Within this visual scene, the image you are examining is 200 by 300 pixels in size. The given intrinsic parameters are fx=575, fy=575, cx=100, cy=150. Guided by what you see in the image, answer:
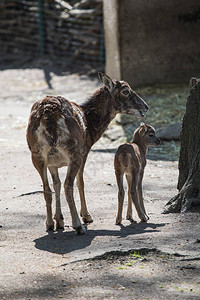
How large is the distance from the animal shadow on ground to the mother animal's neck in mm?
1216

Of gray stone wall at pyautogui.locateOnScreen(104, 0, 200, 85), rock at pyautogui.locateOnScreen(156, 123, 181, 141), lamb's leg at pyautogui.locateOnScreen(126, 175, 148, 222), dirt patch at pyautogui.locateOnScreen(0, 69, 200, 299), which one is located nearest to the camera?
dirt patch at pyautogui.locateOnScreen(0, 69, 200, 299)

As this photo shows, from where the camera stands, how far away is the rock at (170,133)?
34.2 ft

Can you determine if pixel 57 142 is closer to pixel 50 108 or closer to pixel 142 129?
pixel 50 108

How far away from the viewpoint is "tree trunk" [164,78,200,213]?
5.73 metres

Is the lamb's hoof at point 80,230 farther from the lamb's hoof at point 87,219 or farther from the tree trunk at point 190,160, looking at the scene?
the tree trunk at point 190,160

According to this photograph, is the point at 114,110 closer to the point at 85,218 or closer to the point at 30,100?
the point at 85,218

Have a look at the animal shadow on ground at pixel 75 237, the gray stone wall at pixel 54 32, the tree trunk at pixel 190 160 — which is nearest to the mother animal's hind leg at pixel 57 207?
the animal shadow on ground at pixel 75 237

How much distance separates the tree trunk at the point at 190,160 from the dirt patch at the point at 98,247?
0.52 ft

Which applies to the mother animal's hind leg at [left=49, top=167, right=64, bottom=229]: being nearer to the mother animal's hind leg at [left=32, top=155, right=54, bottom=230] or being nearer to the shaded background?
the mother animal's hind leg at [left=32, top=155, right=54, bottom=230]

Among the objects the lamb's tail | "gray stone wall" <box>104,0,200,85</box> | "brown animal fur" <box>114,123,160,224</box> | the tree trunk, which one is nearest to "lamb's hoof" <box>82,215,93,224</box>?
"brown animal fur" <box>114,123,160,224</box>

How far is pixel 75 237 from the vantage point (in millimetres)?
5414

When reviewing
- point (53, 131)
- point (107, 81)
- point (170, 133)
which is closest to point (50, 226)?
point (53, 131)

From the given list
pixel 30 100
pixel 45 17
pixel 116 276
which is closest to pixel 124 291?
pixel 116 276

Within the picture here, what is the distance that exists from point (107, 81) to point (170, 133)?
4.16 m
